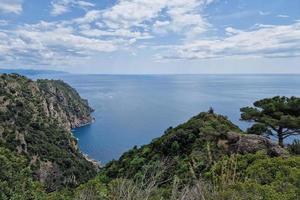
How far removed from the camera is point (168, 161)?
6.26 metres

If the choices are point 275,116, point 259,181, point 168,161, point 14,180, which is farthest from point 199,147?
point 14,180

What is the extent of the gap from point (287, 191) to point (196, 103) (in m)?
88.8

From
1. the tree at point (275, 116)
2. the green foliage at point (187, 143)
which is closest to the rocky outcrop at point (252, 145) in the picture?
the green foliage at point (187, 143)

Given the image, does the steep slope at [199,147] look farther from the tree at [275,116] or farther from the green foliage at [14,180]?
the green foliage at [14,180]

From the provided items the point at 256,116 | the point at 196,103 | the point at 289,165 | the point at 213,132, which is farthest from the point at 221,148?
the point at 196,103

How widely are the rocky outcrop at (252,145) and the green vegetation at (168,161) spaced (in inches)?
1.5

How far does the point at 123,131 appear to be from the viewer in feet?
257

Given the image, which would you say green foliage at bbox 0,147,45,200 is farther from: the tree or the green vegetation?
the tree

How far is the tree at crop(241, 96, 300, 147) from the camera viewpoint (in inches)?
619

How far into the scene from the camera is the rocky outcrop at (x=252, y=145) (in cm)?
1246

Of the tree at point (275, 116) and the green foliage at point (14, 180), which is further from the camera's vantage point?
the tree at point (275, 116)

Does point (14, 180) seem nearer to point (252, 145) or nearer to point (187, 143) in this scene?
point (252, 145)

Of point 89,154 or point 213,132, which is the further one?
point 89,154

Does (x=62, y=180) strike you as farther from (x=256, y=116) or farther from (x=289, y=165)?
(x=289, y=165)
